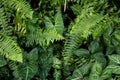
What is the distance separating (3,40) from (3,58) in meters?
0.33

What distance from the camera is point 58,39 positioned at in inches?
161

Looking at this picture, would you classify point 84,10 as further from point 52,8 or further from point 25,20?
point 25,20

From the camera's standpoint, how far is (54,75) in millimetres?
4238

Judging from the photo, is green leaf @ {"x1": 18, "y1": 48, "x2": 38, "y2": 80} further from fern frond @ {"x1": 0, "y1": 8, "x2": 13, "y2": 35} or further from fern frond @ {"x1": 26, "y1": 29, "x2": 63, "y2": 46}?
fern frond @ {"x1": 0, "y1": 8, "x2": 13, "y2": 35}

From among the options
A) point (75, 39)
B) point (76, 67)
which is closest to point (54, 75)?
point (76, 67)

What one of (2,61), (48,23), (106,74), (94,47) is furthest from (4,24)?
(106,74)

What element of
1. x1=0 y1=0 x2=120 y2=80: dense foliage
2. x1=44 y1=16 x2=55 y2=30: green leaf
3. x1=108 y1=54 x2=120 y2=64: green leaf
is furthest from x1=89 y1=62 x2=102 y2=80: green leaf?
x1=44 y1=16 x2=55 y2=30: green leaf

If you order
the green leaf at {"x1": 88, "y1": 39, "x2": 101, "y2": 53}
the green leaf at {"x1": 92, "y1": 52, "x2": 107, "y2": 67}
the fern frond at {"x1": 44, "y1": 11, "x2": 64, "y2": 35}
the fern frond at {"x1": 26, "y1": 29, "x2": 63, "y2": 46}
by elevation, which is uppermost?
the fern frond at {"x1": 44, "y1": 11, "x2": 64, "y2": 35}

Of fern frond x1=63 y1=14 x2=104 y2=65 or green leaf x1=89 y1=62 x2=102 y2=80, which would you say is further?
fern frond x1=63 y1=14 x2=104 y2=65

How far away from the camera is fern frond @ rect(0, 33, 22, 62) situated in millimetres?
3789

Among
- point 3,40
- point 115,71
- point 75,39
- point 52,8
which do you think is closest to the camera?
point 115,71

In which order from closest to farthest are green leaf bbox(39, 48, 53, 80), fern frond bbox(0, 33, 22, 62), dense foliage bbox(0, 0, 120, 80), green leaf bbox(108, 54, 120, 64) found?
1. green leaf bbox(108, 54, 120, 64)
2. fern frond bbox(0, 33, 22, 62)
3. dense foliage bbox(0, 0, 120, 80)
4. green leaf bbox(39, 48, 53, 80)

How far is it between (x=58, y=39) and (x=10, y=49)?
72 centimetres

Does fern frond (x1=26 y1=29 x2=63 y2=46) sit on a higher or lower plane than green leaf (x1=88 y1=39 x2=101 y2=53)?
higher
